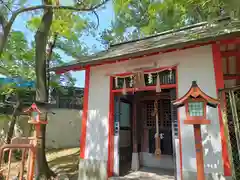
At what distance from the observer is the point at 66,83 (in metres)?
17.8

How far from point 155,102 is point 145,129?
135cm

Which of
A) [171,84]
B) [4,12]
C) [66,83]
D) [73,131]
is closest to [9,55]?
[4,12]

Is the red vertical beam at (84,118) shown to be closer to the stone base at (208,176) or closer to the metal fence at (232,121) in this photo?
the stone base at (208,176)

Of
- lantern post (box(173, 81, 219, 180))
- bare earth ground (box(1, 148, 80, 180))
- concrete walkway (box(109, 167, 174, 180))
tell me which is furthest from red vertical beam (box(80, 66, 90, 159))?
lantern post (box(173, 81, 219, 180))

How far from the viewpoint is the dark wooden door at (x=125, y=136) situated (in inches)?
348

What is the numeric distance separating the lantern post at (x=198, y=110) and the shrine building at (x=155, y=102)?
1417 millimetres

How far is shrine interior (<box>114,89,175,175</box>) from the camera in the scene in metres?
9.20

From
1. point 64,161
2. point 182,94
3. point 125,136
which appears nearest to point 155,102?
point 125,136

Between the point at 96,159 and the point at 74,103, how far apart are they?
10.2m

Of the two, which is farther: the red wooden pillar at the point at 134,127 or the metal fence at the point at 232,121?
the red wooden pillar at the point at 134,127

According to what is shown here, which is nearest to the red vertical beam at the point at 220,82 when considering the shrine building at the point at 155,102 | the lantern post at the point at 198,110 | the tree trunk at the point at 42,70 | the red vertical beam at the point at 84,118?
the shrine building at the point at 155,102

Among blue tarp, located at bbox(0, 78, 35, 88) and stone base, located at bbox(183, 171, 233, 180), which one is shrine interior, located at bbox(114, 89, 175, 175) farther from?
blue tarp, located at bbox(0, 78, 35, 88)

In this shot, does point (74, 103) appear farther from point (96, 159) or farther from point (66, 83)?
point (96, 159)

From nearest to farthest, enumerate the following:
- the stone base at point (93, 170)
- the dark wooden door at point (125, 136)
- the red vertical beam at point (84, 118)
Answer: the stone base at point (93, 170)
the red vertical beam at point (84, 118)
the dark wooden door at point (125, 136)
